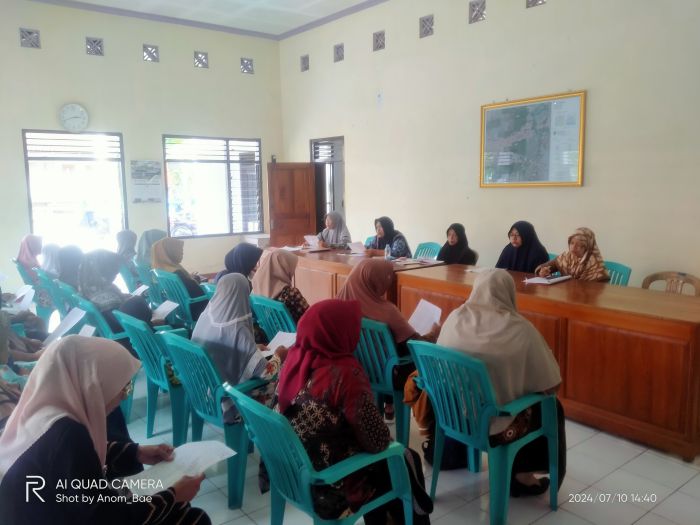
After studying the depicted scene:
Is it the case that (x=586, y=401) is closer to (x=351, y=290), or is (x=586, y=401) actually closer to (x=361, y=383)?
(x=351, y=290)

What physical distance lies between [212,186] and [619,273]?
6.12 meters

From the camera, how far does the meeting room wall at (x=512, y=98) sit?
14.6 ft

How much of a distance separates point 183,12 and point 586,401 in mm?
7050

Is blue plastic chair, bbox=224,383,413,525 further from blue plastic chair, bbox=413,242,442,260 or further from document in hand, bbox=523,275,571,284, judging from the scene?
blue plastic chair, bbox=413,242,442,260

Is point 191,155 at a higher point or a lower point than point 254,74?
lower

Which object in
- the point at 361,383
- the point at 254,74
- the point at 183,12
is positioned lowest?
the point at 361,383

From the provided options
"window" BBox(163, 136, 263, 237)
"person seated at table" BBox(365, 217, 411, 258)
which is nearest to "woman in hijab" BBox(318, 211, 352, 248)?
"person seated at table" BBox(365, 217, 411, 258)

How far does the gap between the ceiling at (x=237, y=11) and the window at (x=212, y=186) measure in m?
1.68

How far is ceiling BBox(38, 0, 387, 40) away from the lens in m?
6.93

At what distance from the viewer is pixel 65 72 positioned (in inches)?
268

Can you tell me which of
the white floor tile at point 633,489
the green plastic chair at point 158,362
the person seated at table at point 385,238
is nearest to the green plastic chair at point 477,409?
the white floor tile at point 633,489

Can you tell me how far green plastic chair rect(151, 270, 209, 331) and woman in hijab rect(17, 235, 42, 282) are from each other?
188 centimetres

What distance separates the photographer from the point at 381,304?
2869 mm

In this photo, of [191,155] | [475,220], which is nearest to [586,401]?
[475,220]
